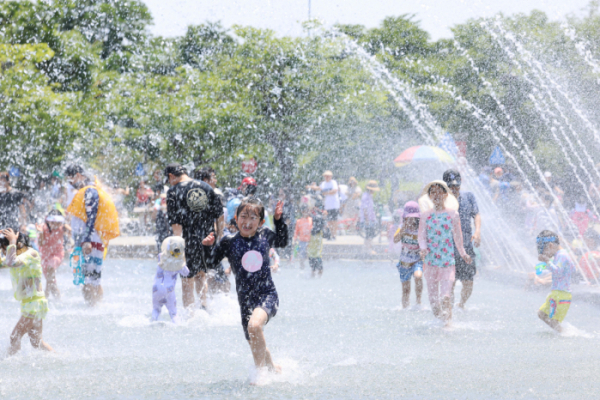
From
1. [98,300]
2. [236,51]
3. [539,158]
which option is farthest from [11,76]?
[539,158]

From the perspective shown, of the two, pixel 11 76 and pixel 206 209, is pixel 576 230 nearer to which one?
pixel 206 209

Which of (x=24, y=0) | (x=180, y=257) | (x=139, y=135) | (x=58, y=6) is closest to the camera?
(x=180, y=257)

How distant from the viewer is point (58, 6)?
29.1m

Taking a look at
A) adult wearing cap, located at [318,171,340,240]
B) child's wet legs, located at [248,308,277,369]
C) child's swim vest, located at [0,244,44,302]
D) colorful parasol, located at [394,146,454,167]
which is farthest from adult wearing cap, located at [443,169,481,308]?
colorful parasol, located at [394,146,454,167]

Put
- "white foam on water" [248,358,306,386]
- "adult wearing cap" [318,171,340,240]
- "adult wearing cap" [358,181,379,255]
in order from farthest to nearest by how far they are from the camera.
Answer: "adult wearing cap" [318,171,340,240]
"adult wearing cap" [358,181,379,255]
"white foam on water" [248,358,306,386]

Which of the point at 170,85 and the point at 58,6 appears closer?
the point at 170,85

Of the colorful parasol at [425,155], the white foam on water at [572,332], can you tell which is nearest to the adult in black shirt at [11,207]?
the white foam on water at [572,332]

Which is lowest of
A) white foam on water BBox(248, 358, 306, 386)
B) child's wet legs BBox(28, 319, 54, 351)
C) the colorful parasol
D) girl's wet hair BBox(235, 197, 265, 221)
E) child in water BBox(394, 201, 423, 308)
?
white foam on water BBox(248, 358, 306, 386)

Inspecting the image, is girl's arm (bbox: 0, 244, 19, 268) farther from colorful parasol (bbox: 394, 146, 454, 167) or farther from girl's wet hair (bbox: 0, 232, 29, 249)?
colorful parasol (bbox: 394, 146, 454, 167)

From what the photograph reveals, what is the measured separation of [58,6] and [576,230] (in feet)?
70.5

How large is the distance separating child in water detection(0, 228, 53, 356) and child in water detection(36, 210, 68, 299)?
3630 millimetres

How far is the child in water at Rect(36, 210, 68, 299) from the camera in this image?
31.4 ft

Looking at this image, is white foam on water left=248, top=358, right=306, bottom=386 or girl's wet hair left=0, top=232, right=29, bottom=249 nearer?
white foam on water left=248, top=358, right=306, bottom=386

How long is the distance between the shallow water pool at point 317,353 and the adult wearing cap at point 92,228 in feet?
1.05
